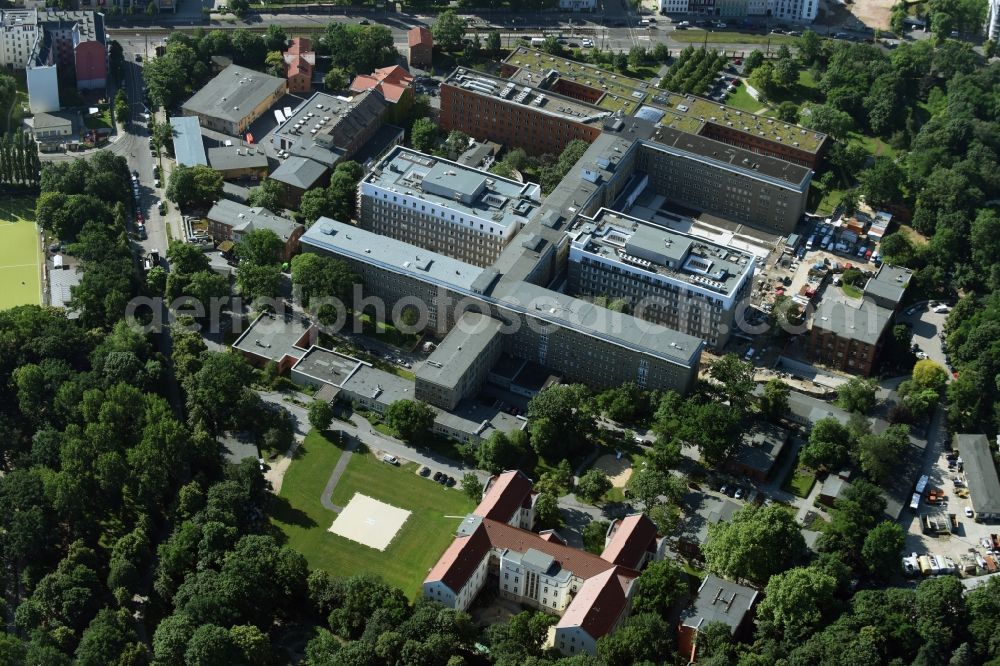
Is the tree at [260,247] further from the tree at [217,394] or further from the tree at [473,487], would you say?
the tree at [473,487]

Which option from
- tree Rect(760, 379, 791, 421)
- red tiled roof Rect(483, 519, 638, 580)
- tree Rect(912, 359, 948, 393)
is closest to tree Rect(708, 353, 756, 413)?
tree Rect(760, 379, 791, 421)

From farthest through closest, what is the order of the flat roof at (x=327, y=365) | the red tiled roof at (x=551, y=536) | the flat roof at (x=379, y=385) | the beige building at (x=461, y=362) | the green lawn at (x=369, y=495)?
the flat roof at (x=327, y=365) < the flat roof at (x=379, y=385) < the beige building at (x=461, y=362) < the green lawn at (x=369, y=495) < the red tiled roof at (x=551, y=536)

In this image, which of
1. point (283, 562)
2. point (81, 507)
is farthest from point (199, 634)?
point (81, 507)

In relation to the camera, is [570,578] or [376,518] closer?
[570,578]

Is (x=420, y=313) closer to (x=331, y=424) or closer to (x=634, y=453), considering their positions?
(x=331, y=424)

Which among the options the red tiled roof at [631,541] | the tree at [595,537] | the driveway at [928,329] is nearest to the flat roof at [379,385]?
the tree at [595,537]

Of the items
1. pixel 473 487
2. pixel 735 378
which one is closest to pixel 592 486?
pixel 473 487

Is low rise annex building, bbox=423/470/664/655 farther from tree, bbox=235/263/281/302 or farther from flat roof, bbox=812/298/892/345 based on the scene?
tree, bbox=235/263/281/302
